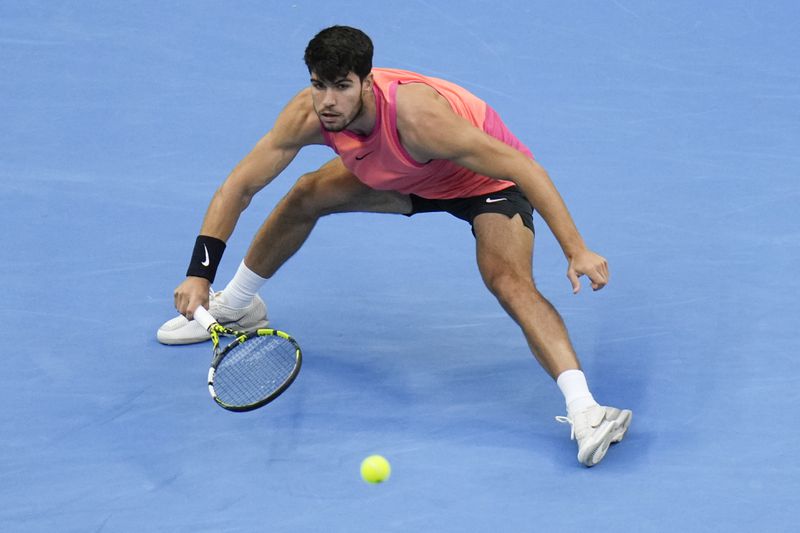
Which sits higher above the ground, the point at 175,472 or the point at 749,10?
the point at 749,10

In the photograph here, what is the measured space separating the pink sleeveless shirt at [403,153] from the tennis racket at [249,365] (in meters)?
0.72

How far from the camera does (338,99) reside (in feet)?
14.9

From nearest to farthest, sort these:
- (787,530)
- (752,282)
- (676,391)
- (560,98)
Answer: (787,530), (676,391), (752,282), (560,98)

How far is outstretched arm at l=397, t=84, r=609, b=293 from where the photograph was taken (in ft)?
14.7

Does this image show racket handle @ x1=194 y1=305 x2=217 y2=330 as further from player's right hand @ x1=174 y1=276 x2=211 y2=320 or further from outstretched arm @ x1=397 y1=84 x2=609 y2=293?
outstretched arm @ x1=397 y1=84 x2=609 y2=293

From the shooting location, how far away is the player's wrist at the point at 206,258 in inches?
183

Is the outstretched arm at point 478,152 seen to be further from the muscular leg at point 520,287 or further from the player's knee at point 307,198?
the player's knee at point 307,198

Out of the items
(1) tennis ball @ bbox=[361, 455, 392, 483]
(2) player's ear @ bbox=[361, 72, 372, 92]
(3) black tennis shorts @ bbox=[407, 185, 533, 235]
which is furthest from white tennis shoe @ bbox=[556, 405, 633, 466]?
(2) player's ear @ bbox=[361, 72, 372, 92]

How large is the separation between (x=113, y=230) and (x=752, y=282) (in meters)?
2.95

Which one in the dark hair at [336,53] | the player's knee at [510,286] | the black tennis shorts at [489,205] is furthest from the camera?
the black tennis shorts at [489,205]

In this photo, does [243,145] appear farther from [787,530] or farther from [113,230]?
[787,530]

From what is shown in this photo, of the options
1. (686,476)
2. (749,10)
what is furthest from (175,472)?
(749,10)

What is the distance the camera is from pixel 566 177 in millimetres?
6723

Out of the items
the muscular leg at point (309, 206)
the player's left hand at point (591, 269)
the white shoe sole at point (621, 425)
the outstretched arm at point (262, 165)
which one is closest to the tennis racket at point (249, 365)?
the outstretched arm at point (262, 165)
